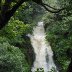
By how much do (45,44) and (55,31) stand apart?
5.22 meters

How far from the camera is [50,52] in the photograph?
23562 millimetres

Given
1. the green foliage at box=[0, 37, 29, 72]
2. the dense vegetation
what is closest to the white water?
the dense vegetation

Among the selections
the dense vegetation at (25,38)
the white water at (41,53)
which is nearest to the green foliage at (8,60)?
the dense vegetation at (25,38)

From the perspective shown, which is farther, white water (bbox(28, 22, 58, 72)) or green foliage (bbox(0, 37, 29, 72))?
white water (bbox(28, 22, 58, 72))

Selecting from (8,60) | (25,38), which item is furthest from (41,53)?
(8,60)

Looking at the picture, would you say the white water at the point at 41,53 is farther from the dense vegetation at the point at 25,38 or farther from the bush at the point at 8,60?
the bush at the point at 8,60

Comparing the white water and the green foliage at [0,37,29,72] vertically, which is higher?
the green foliage at [0,37,29,72]

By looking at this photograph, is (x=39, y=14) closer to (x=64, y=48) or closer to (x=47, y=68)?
(x=47, y=68)

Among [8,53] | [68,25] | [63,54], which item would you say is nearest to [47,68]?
[63,54]

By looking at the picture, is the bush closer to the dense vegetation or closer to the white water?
the dense vegetation

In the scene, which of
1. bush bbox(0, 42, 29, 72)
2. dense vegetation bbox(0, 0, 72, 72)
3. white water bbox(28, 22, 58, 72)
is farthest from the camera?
white water bbox(28, 22, 58, 72)

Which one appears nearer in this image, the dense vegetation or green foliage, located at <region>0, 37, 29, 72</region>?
the dense vegetation

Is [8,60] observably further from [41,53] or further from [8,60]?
[41,53]

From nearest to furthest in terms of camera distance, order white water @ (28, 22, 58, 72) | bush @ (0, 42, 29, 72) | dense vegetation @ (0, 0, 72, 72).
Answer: dense vegetation @ (0, 0, 72, 72)
bush @ (0, 42, 29, 72)
white water @ (28, 22, 58, 72)
